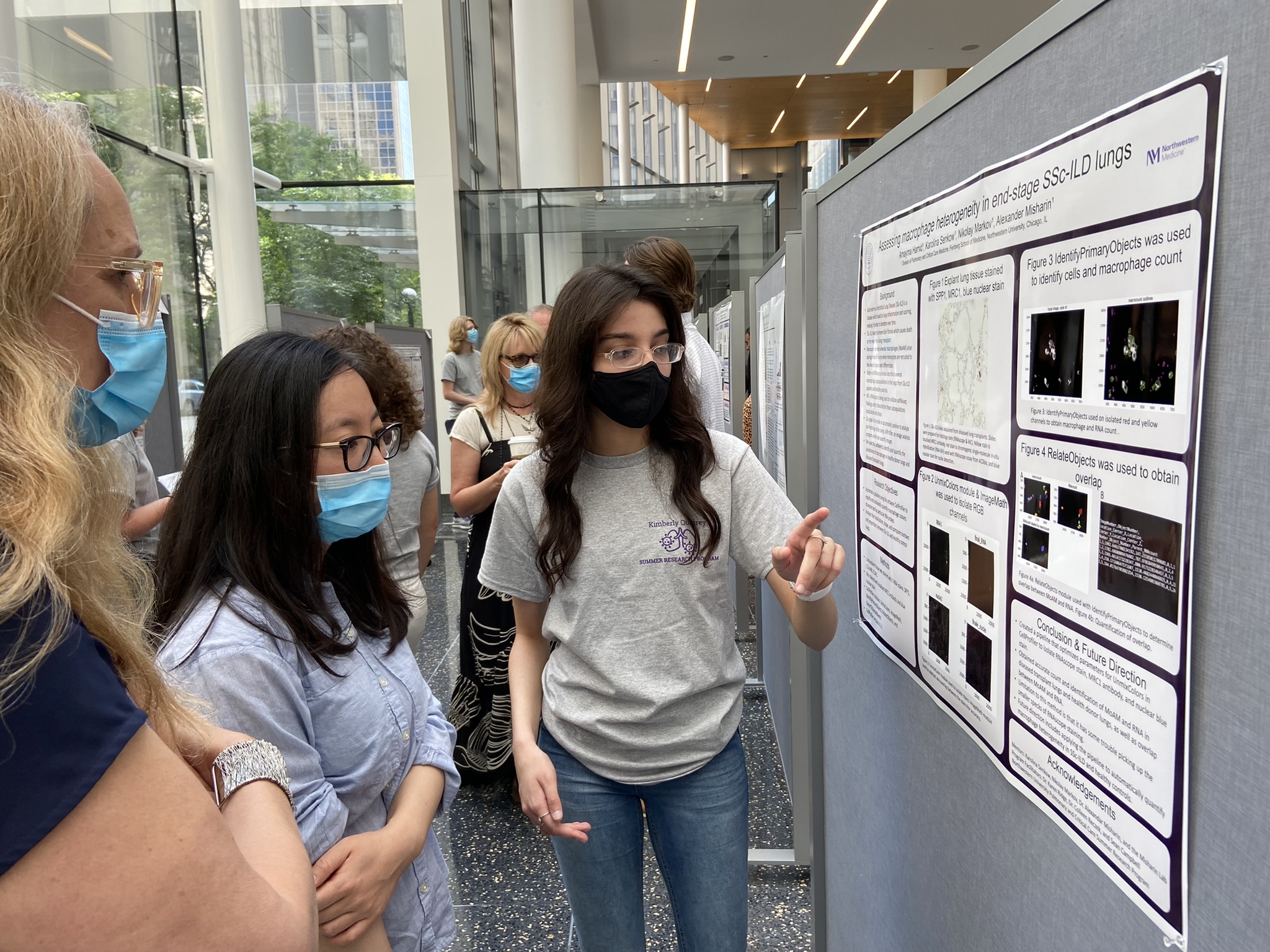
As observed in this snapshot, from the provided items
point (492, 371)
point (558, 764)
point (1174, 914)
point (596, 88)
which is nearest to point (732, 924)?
point (558, 764)

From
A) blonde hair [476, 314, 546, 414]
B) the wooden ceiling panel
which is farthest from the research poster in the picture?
the wooden ceiling panel

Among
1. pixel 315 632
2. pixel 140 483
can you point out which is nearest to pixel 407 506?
pixel 140 483

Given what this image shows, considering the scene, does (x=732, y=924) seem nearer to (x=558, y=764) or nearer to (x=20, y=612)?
(x=558, y=764)

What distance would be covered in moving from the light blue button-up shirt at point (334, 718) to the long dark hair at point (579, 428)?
0.34 meters

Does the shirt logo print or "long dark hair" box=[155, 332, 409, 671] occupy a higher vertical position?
"long dark hair" box=[155, 332, 409, 671]

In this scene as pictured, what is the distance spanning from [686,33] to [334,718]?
1306 cm

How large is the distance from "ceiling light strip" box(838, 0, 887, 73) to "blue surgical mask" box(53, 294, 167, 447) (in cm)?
1184

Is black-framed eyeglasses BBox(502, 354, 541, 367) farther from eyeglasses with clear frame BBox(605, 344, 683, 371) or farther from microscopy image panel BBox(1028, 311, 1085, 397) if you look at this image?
microscopy image panel BBox(1028, 311, 1085, 397)

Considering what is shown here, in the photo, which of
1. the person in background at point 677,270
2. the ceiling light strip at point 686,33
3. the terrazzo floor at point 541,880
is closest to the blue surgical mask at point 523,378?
the person in background at point 677,270

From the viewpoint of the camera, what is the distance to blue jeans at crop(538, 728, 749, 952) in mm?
1475

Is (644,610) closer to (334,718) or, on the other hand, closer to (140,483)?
(334,718)

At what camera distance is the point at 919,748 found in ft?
4.11

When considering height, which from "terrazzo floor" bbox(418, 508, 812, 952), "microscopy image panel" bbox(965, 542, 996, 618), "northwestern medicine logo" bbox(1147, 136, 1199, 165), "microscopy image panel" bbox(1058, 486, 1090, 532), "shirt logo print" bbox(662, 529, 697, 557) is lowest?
"terrazzo floor" bbox(418, 508, 812, 952)

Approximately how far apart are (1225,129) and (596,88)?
16746 millimetres
